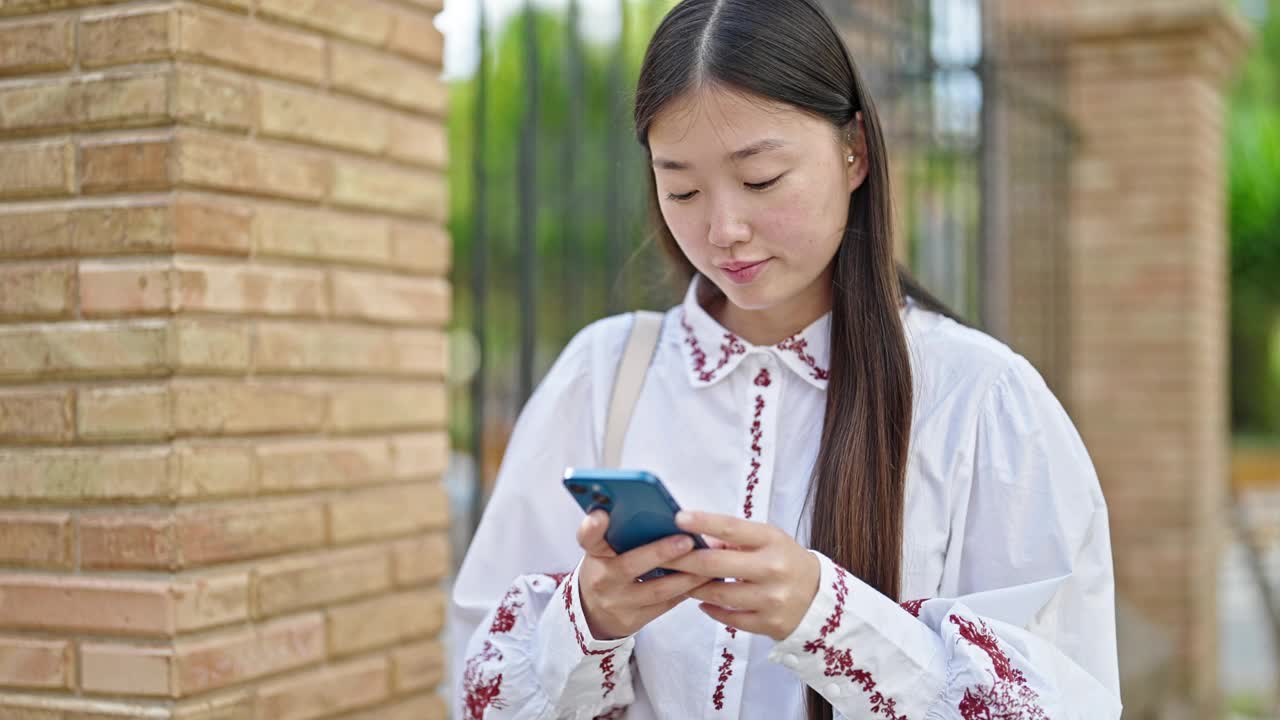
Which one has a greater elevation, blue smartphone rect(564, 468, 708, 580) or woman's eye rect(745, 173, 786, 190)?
woman's eye rect(745, 173, 786, 190)

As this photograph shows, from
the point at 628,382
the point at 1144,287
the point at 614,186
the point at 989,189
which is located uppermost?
the point at 989,189

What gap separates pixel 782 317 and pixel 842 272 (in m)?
0.12

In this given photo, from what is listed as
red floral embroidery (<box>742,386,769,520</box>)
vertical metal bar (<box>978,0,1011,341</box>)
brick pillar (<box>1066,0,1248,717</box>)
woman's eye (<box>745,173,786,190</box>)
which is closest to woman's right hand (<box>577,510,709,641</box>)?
red floral embroidery (<box>742,386,769,520</box>)

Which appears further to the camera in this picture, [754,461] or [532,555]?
[532,555]

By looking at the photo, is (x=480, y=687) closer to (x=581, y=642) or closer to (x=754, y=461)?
(x=581, y=642)

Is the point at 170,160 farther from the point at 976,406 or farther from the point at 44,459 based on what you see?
the point at 976,406

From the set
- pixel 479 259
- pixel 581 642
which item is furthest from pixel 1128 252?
pixel 581 642

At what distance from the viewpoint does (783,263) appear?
178cm

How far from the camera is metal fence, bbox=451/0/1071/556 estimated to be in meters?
3.56

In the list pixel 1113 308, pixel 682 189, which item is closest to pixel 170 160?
pixel 682 189

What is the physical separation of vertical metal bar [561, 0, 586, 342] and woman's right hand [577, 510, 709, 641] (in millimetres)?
1862

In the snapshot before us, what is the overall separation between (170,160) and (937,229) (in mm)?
5050

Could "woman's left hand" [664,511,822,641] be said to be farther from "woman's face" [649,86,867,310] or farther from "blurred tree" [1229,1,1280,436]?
"blurred tree" [1229,1,1280,436]

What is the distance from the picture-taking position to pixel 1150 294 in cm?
666
